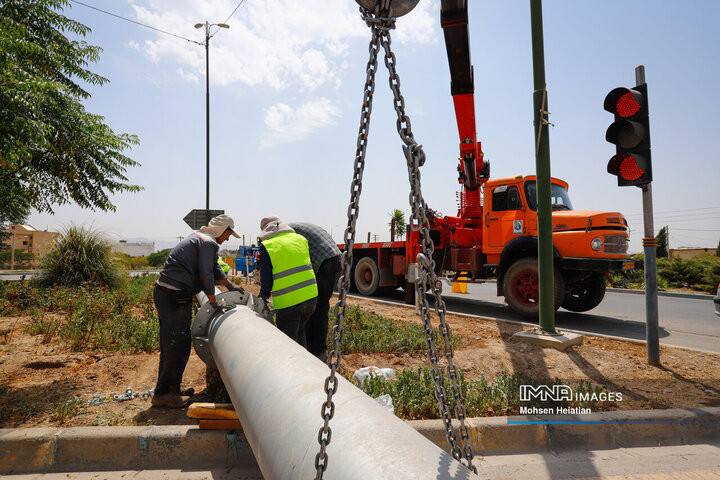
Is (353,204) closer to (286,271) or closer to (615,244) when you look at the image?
(286,271)

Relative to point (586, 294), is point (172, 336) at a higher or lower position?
higher

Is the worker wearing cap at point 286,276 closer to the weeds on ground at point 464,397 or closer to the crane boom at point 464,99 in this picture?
the weeds on ground at point 464,397

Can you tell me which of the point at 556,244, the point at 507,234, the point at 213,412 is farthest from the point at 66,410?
the point at 507,234

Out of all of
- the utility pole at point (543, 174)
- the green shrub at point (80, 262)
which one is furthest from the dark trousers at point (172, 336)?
the green shrub at point (80, 262)

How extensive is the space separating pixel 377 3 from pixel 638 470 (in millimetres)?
3317

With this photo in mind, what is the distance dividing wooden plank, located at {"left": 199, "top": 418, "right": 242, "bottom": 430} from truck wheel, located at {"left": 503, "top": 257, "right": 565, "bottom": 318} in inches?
245

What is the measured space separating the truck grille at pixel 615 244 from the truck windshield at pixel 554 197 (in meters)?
1.29

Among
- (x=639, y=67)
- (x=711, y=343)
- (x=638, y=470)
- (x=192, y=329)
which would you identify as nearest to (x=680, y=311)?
(x=711, y=343)

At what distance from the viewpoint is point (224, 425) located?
2.87 meters

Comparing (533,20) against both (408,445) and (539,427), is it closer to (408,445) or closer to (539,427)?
(539,427)

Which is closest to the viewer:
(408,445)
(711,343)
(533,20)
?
(408,445)

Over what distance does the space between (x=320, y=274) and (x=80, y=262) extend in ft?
30.0

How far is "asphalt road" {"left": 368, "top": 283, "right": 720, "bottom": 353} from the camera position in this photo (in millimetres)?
6746

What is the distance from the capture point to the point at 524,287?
7863 mm
